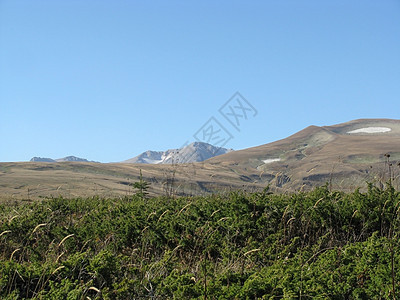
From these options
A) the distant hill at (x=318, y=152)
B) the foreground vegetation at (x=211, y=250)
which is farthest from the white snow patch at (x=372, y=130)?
the foreground vegetation at (x=211, y=250)

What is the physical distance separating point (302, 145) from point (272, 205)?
15034cm

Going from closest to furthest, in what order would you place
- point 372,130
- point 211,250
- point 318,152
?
point 211,250 < point 318,152 < point 372,130

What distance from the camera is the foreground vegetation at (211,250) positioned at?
4355mm

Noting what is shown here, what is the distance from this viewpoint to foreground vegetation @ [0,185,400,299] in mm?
4355

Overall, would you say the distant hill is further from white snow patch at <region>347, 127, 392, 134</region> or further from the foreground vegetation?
the foreground vegetation

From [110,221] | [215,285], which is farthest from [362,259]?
[110,221]

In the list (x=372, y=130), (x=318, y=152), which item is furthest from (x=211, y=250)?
(x=372, y=130)

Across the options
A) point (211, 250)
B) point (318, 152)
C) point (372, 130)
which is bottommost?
point (211, 250)

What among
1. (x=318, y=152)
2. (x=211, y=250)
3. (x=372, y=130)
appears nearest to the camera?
(x=211, y=250)

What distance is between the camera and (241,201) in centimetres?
794

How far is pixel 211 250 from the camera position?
6.84m

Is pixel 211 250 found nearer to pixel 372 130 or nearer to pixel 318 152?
pixel 318 152

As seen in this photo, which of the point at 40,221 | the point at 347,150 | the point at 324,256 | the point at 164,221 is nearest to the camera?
the point at 324,256

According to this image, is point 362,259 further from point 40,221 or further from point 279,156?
point 279,156
